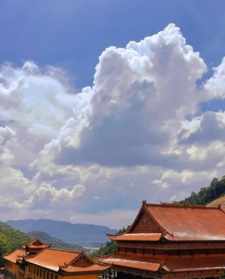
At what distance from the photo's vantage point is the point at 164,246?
133 feet

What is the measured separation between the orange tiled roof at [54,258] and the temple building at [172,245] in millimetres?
4841

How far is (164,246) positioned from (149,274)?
2901 millimetres

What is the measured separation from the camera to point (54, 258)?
4944 cm

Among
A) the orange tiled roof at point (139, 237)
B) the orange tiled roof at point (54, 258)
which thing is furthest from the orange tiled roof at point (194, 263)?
the orange tiled roof at point (54, 258)

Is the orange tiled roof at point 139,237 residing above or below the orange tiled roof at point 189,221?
below

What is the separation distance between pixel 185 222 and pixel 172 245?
16.6 ft

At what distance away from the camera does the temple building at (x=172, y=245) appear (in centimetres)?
4044

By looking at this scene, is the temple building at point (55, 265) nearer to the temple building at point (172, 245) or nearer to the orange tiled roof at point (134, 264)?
the orange tiled roof at point (134, 264)

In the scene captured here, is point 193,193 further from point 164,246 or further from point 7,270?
point 164,246

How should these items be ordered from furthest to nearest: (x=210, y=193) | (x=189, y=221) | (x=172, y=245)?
(x=210, y=193) < (x=189, y=221) < (x=172, y=245)

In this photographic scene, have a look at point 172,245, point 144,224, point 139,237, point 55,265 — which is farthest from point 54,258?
point 172,245

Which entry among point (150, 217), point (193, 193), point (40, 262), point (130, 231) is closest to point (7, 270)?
point (40, 262)

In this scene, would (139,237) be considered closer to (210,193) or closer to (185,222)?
(185,222)

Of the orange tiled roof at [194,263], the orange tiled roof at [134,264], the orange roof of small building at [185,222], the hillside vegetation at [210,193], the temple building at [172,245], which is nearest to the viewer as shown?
the orange tiled roof at [194,263]
